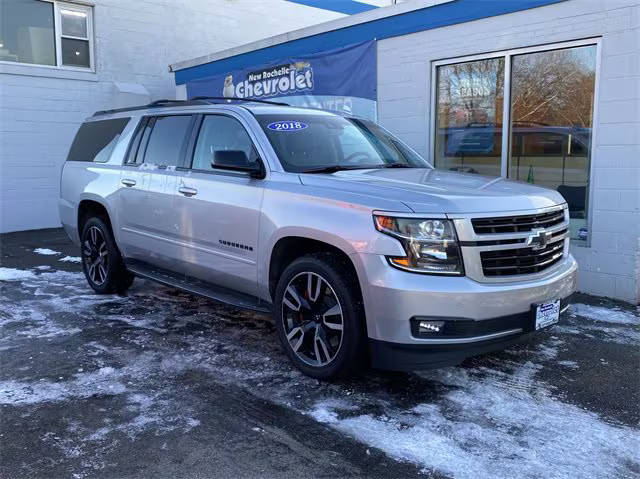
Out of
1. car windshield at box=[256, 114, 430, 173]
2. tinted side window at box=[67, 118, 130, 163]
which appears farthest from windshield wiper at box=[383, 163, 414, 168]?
tinted side window at box=[67, 118, 130, 163]

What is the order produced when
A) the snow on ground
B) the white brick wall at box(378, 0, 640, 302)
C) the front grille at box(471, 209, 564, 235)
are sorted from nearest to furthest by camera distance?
the snow on ground < the front grille at box(471, 209, 564, 235) < the white brick wall at box(378, 0, 640, 302)

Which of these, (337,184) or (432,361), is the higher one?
(337,184)

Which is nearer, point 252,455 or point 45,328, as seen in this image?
point 252,455

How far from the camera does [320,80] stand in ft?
31.6

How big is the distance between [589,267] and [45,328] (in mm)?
5619

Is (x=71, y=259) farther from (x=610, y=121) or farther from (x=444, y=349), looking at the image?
(x=610, y=121)

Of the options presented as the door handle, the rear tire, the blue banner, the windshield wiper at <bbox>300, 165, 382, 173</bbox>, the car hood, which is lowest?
the rear tire

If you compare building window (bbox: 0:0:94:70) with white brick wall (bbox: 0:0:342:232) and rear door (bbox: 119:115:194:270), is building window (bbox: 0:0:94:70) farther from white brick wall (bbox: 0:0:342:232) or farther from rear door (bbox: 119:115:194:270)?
rear door (bbox: 119:115:194:270)

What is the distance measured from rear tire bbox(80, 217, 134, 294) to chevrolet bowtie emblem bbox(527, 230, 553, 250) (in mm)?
4302

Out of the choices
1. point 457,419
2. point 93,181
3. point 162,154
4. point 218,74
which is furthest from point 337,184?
point 218,74

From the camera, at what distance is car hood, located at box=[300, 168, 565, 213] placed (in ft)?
12.1

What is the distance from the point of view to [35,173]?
40.8ft

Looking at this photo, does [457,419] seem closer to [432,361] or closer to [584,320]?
[432,361]

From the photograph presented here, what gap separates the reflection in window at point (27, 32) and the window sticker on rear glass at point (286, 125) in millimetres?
9372
